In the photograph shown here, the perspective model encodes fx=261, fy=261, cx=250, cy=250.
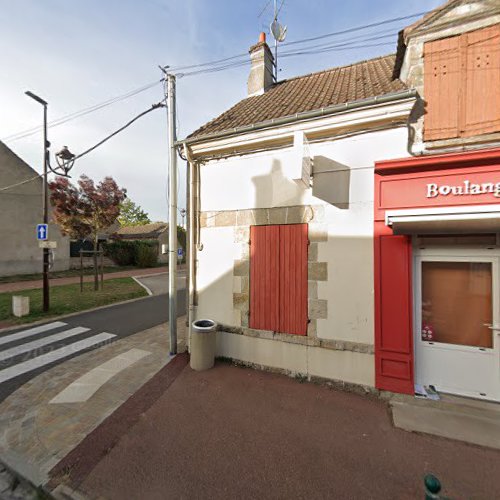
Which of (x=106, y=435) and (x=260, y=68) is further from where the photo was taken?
(x=260, y=68)

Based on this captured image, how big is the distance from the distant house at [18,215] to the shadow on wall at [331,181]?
18.0 meters

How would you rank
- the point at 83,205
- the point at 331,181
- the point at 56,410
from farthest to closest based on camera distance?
the point at 83,205
the point at 331,181
the point at 56,410

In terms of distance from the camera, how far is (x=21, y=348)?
19.5ft

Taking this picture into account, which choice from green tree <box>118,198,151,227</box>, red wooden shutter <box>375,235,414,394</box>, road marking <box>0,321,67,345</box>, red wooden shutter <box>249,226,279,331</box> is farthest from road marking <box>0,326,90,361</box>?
green tree <box>118,198,151,227</box>

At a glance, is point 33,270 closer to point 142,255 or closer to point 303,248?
point 142,255

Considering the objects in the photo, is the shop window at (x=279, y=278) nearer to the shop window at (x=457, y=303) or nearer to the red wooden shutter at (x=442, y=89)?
the shop window at (x=457, y=303)

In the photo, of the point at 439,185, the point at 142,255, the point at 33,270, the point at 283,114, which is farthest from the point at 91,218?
the point at 439,185

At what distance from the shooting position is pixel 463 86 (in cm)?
380

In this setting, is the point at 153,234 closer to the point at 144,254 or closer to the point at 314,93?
the point at 144,254

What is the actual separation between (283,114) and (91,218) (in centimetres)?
1457

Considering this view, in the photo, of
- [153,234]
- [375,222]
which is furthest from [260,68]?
[153,234]

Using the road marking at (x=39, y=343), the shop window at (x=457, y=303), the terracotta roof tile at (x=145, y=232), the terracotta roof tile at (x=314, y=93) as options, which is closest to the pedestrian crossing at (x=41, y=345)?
the road marking at (x=39, y=343)

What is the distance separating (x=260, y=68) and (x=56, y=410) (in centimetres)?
840

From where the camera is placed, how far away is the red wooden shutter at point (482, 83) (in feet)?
11.9
